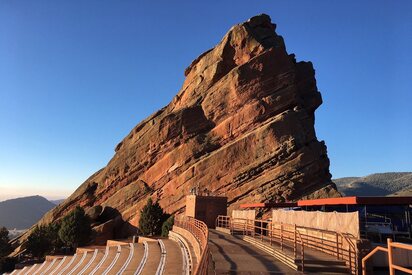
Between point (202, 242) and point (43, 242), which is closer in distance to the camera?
point (202, 242)

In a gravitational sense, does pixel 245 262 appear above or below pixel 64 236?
above

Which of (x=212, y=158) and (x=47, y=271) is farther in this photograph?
(x=212, y=158)

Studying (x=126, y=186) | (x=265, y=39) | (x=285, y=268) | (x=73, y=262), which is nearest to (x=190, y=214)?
(x=73, y=262)

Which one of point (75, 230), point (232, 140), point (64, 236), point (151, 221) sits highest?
point (232, 140)

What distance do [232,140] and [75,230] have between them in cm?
2515

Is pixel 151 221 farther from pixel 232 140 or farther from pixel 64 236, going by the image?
pixel 232 140

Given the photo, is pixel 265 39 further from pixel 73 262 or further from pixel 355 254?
pixel 355 254

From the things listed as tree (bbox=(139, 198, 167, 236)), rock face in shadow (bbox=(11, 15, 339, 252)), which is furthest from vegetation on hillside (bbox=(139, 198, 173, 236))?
rock face in shadow (bbox=(11, 15, 339, 252))

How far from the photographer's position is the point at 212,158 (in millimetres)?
53375

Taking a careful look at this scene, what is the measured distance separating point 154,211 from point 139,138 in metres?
19.8

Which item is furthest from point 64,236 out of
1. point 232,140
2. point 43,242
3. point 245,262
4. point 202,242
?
point 245,262

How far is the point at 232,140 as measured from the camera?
54156 mm

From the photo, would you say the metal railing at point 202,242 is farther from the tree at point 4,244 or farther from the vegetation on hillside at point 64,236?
the tree at point 4,244

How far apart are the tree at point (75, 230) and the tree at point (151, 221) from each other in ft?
25.6
